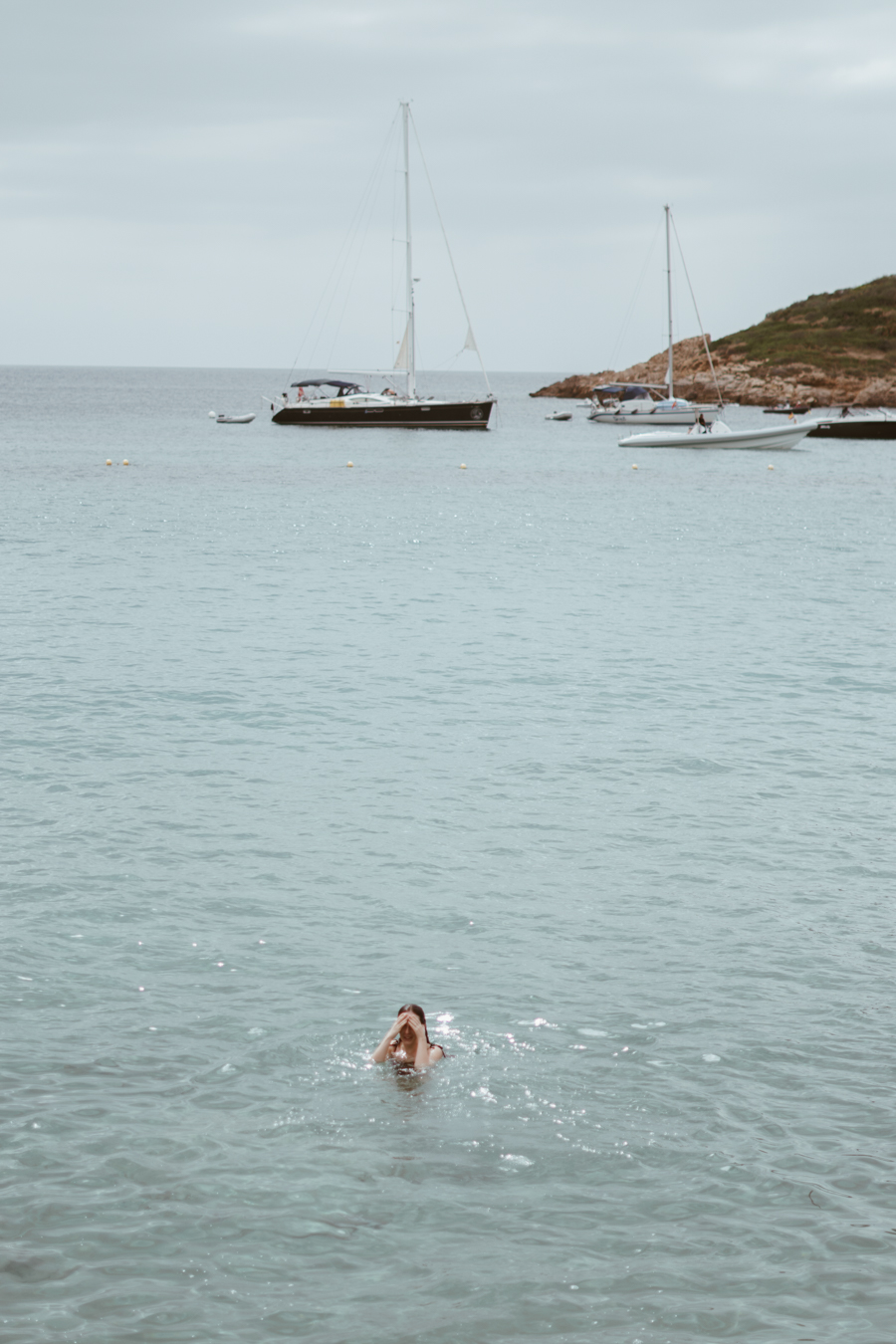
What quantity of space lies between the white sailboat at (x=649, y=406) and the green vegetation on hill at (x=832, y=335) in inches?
722

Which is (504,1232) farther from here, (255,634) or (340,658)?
(255,634)

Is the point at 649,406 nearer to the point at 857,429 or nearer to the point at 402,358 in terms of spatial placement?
the point at 857,429

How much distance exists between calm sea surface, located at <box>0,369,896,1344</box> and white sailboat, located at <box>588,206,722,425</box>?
7386cm

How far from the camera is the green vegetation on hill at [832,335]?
14512 cm

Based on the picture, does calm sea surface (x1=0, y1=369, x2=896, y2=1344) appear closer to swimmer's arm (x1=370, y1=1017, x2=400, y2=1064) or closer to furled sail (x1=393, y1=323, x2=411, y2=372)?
swimmer's arm (x1=370, y1=1017, x2=400, y2=1064)

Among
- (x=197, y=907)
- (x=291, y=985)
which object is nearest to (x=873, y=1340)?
(x=291, y=985)

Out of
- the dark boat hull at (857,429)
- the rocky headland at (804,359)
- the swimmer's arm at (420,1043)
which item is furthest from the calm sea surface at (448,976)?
the rocky headland at (804,359)

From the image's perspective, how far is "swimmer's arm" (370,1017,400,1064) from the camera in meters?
9.12

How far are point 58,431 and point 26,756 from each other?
300ft

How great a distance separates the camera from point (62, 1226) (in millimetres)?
7449

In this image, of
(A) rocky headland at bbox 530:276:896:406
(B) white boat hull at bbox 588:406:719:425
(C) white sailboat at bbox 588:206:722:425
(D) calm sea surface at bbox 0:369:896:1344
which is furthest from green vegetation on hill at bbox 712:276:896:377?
(D) calm sea surface at bbox 0:369:896:1344

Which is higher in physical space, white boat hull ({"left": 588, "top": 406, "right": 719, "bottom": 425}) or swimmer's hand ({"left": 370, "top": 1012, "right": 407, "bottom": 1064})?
white boat hull ({"left": 588, "top": 406, "right": 719, "bottom": 425})

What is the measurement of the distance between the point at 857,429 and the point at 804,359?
172 feet

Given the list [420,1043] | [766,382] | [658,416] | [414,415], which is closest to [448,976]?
[420,1043]
